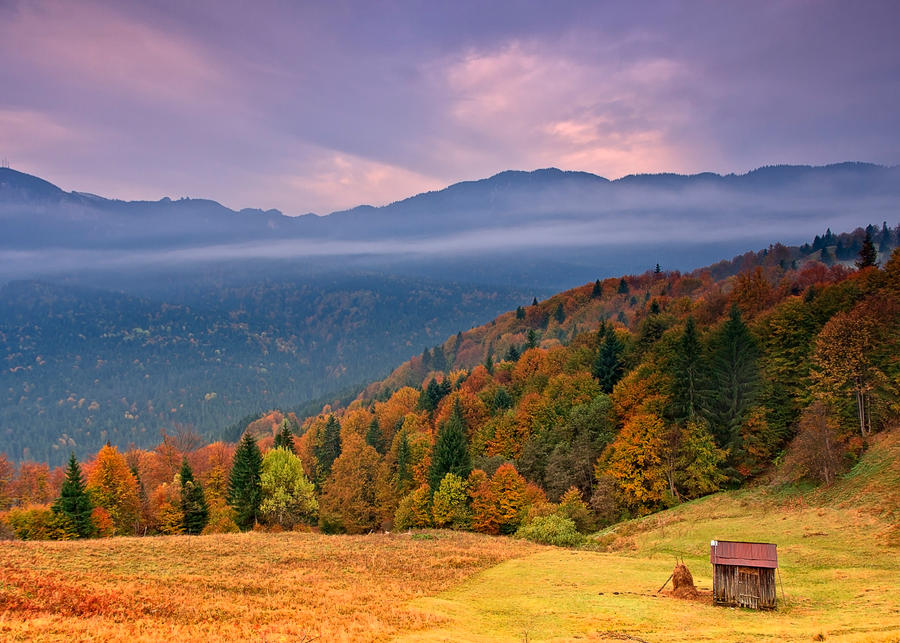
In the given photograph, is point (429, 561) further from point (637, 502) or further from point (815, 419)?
point (815, 419)

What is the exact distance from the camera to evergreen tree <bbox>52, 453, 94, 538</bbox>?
61.4 meters

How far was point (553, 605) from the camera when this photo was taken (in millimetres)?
29812

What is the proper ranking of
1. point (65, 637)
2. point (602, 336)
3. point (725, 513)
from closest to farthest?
1. point (65, 637)
2. point (725, 513)
3. point (602, 336)

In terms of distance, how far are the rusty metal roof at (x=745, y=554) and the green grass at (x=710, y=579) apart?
2.19 m

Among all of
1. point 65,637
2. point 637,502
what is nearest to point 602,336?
point 637,502

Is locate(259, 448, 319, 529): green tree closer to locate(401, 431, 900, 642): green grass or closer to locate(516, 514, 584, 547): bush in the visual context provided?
locate(516, 514, 584, 547): bush

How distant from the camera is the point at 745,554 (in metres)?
28.2

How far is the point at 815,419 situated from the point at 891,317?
1573 centimetres

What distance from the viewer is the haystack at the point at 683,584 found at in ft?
99.2

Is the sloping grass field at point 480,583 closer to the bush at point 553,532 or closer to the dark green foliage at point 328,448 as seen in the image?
the bush at point 553,532

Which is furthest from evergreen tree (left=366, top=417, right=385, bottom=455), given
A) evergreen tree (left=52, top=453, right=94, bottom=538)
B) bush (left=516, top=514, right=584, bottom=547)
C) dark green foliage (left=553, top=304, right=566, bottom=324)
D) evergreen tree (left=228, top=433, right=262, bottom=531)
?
dark green foliage (left=553, top=304, right=566, bottom=324)

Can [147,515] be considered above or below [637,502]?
below

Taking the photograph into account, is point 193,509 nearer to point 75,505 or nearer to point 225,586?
point 75,505

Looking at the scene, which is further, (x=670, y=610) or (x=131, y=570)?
(x=131, y=570)
